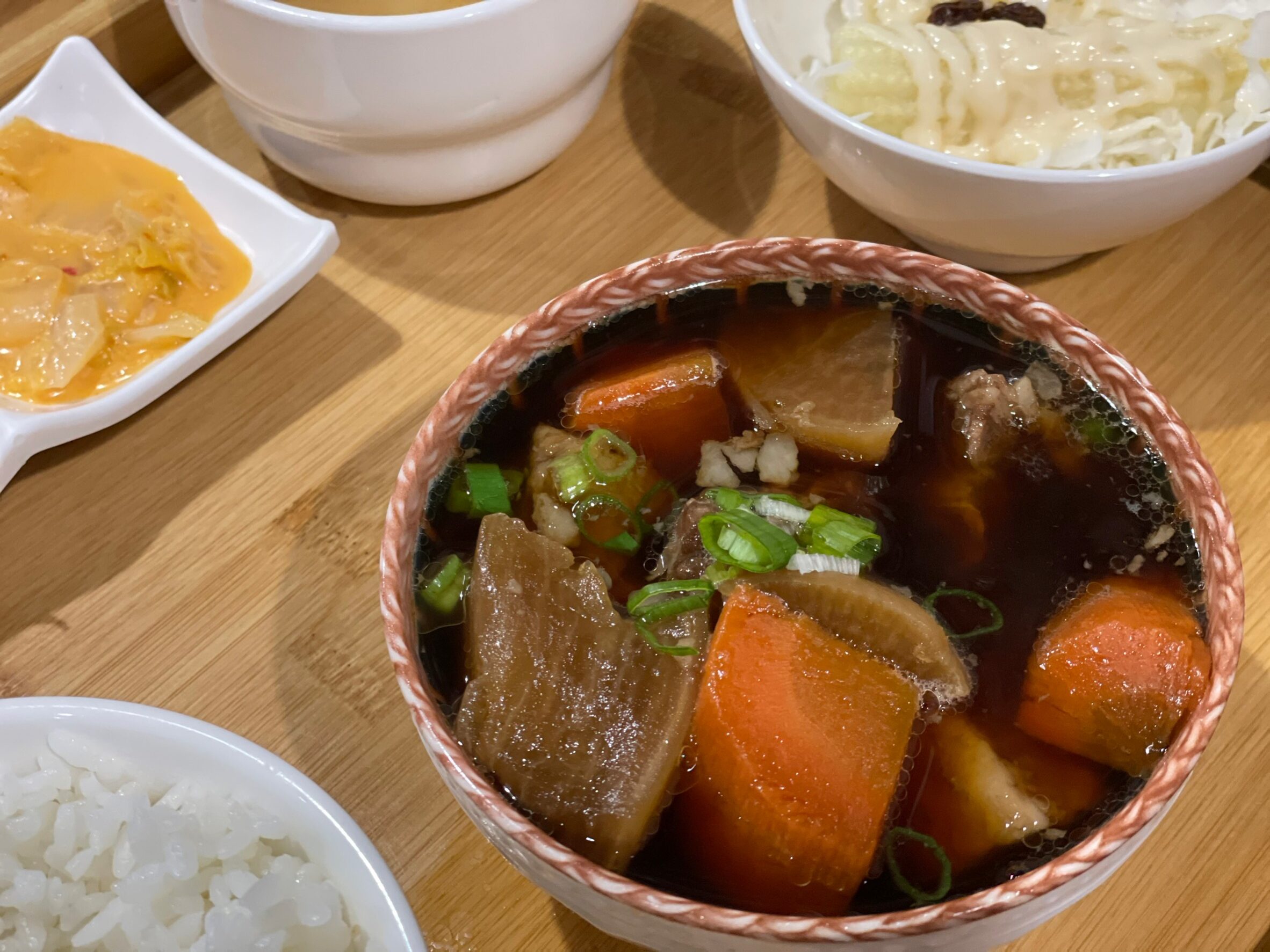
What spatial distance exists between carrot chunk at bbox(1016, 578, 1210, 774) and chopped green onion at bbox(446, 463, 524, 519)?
58 cm

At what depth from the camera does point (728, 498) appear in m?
1.14

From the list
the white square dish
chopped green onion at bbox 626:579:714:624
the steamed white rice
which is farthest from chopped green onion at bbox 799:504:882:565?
the white square dish

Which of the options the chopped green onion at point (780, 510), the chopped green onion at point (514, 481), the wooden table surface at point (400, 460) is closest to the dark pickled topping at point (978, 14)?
the wooden table surface at point (400, 460)

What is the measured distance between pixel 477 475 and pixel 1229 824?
0.93 m

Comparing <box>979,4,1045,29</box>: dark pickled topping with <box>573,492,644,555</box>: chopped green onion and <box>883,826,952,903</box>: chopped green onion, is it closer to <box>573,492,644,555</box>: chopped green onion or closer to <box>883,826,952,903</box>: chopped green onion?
<box>573,492,644,555</box>: chopped green onion

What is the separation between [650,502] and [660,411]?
116 millimetres

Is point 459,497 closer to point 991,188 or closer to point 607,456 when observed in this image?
point 607,456

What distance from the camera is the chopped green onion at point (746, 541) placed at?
3.53 feet

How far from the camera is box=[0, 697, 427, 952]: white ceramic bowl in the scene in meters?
1.05

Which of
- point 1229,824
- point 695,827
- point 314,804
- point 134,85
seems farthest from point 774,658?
point 134,85

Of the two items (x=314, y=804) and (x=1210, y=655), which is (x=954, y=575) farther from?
(x=314, y=804)

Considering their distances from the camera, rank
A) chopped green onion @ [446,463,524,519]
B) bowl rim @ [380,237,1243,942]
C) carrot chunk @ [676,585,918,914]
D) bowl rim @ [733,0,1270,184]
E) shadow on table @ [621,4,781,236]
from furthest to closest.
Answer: shadow on table @ [621,4,781,236] → bowl rim @ [733,0,1270,184] → chopped green onion @ [446,463,524,519] → carrot chunk @ [676,585,918,914] → bowl rim @ [380,237,1243,942]

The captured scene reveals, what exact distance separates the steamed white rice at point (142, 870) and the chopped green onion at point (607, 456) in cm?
51

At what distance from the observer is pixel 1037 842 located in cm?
98
